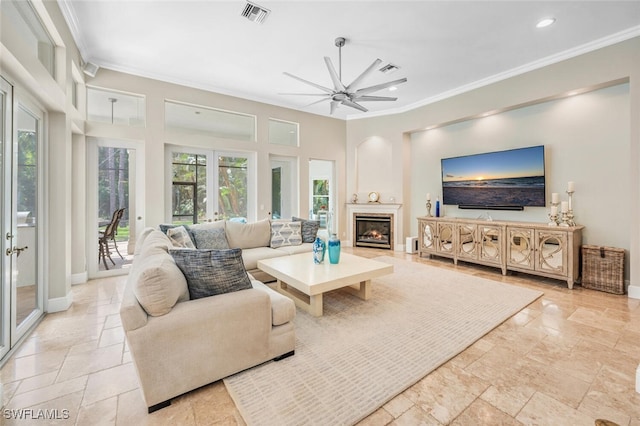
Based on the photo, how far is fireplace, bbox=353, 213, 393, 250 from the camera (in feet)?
21.5

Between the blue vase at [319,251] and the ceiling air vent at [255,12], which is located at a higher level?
the ceiling air vent at [255,12]

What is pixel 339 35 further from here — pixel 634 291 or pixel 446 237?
pixel 634 291

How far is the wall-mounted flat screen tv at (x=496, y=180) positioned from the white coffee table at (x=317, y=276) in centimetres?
300

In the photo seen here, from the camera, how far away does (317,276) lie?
2.90 m

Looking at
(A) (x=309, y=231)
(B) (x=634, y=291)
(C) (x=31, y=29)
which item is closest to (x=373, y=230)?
(A) (x=309, y=231)

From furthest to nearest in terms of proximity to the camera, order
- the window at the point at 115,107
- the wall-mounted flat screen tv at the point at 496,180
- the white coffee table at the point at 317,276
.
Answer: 1. the wall-mounted flat screen tv at the point at 496,180
2. the window at the point at 115,107
3. the white coffee table at the point at 317,276

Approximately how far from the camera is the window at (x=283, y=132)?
19.6ft

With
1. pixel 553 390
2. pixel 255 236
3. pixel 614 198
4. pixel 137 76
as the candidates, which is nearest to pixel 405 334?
pixel 553 390

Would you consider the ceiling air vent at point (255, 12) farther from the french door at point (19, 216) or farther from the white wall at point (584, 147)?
the white wall at point (584, 147)

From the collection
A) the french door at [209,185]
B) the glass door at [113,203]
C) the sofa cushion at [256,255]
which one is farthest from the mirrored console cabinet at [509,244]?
the glass door at [113,203]

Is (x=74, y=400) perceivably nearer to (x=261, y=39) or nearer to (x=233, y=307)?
(x=233, y=307)

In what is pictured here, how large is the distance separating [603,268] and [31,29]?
6879 mm

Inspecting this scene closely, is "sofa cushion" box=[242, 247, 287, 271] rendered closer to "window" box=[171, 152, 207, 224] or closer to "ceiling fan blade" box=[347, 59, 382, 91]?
"window" box=[171, 152, 207, 224]

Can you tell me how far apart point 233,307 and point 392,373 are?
120 centimetres
